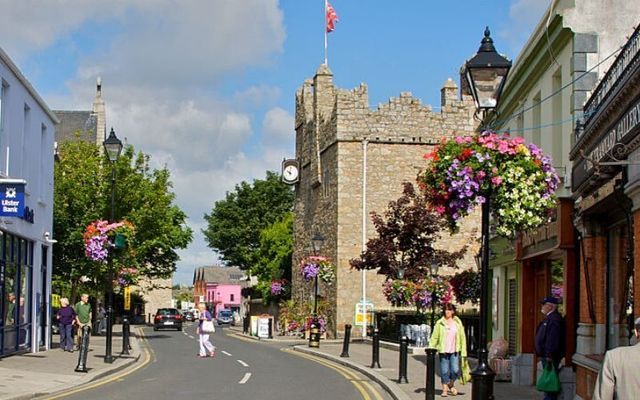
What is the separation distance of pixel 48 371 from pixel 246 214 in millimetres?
62644

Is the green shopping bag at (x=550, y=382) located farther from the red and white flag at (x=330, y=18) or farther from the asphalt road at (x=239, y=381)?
the red and white flag at (x=330, y=18)

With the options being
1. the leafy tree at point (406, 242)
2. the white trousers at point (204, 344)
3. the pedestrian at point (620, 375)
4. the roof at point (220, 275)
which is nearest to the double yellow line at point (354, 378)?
the white trousers at point (204, 344)

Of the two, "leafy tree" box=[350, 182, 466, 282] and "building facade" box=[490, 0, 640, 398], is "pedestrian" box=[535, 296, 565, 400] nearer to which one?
"building facade" box=[490, 0, 640, 398]

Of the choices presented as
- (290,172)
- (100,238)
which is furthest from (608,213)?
(290,172)

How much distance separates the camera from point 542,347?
15305mm

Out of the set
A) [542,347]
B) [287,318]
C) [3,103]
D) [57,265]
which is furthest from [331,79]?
[542,347]

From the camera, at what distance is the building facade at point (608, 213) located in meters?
11.4

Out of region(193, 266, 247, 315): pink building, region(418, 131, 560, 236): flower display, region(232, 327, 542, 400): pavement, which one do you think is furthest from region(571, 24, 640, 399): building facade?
region(193, 266, 247, 315): pink building

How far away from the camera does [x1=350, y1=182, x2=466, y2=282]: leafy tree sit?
37.2 meters

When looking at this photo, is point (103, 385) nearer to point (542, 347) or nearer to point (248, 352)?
point (542, 347)

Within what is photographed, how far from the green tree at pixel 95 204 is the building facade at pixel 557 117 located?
2458 cm

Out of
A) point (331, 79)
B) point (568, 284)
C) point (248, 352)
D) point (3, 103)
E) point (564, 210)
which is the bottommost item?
point (248, 352)

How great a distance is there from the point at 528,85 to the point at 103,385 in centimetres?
1081

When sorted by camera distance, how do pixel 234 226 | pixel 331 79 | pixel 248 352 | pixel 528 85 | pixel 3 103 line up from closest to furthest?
pixel 528 85, pixel 3 103, pixel 248 352, pixel 331 79, pixel 234 226
